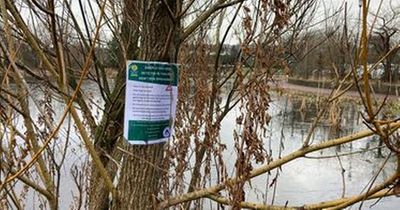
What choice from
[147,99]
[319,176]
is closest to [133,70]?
[147,99]

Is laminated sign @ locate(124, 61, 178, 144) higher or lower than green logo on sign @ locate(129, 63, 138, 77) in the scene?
lower

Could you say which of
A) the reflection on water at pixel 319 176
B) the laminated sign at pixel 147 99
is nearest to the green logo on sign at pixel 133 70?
the laminated sign at pixel 147 99

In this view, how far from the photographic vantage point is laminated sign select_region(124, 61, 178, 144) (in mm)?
1602

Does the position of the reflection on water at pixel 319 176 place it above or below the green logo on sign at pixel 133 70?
below

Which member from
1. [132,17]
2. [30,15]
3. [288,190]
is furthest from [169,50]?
[288,190]

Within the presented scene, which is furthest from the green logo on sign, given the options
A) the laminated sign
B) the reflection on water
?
the reflection on water

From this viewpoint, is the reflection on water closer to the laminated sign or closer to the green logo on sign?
the laminated sign

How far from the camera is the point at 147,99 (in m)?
1.61

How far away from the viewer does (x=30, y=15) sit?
2.30 meters

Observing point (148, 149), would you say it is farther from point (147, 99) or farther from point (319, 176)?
point (319, 176)

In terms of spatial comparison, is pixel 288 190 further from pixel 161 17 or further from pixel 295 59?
pixel 161 17

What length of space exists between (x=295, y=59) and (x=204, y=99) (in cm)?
125

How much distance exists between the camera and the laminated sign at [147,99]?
1.60 metres

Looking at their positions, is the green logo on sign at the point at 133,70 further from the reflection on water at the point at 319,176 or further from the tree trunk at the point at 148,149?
the reflection on water at the point at 319,176
